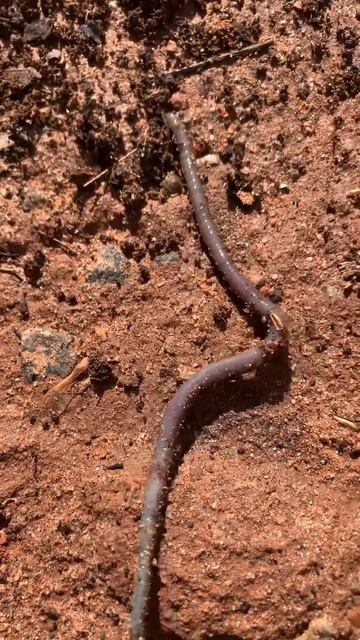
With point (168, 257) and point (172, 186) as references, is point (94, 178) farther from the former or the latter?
point (168, 257)


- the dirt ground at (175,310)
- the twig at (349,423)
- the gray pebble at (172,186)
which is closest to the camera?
the dirt ground at (175,310)

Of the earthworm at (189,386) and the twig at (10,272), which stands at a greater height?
the twig at (10,272)

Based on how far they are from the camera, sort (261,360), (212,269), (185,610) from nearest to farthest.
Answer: (185,610) → (261,360) → (212,269)

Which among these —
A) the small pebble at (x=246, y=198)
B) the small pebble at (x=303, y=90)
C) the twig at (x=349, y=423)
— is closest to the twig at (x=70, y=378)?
the small pebble at (x=246, y=198)

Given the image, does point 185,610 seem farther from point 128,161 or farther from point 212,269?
point 128,161

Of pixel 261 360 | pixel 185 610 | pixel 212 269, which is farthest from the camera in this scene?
pixel 212 269

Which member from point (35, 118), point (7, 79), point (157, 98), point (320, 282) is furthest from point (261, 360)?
point (7, 79)

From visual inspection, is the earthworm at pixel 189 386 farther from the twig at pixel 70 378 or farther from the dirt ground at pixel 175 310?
the twig at pixel 70 378

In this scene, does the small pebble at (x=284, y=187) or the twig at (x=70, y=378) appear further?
the small pebble at (x=284, y=187)
